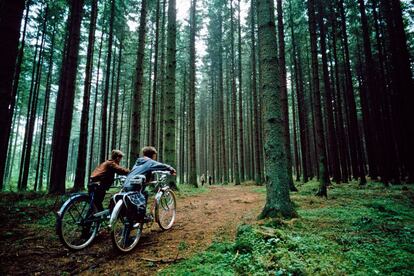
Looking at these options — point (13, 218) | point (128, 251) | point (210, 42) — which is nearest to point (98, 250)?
point (128, 251)

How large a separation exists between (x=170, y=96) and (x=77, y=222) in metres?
8.92

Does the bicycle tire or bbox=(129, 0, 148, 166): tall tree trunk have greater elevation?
bbox=(129, 0, 148, 166): tall tree trunk

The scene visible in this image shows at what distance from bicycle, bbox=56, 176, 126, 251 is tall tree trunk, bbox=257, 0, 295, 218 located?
12.0ft

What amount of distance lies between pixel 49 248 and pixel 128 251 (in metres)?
1.72

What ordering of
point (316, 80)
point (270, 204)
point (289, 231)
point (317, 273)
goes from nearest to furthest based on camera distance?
point (317, 273)
point (289, 231)
point (270, 204)
point (316, 80)

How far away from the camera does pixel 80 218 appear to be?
13.4 feet

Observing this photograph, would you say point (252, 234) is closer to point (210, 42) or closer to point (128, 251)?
point (128, 251)

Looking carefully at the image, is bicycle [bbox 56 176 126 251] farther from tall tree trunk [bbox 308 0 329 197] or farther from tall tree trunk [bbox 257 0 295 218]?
tall tree trunk [bbox 308 0 329 197]

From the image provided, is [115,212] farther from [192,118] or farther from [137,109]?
[192,118]

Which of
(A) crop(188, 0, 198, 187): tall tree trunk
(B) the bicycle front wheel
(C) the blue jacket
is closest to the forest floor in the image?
(B) the bicycle front wheel

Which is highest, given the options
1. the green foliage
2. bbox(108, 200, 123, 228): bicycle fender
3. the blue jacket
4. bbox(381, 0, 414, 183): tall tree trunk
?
bbox(381, 0, 414, 183): tall tree trunk

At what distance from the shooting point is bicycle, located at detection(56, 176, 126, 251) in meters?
3.85

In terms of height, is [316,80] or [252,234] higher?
[316,80]

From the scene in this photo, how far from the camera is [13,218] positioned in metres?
6.21
